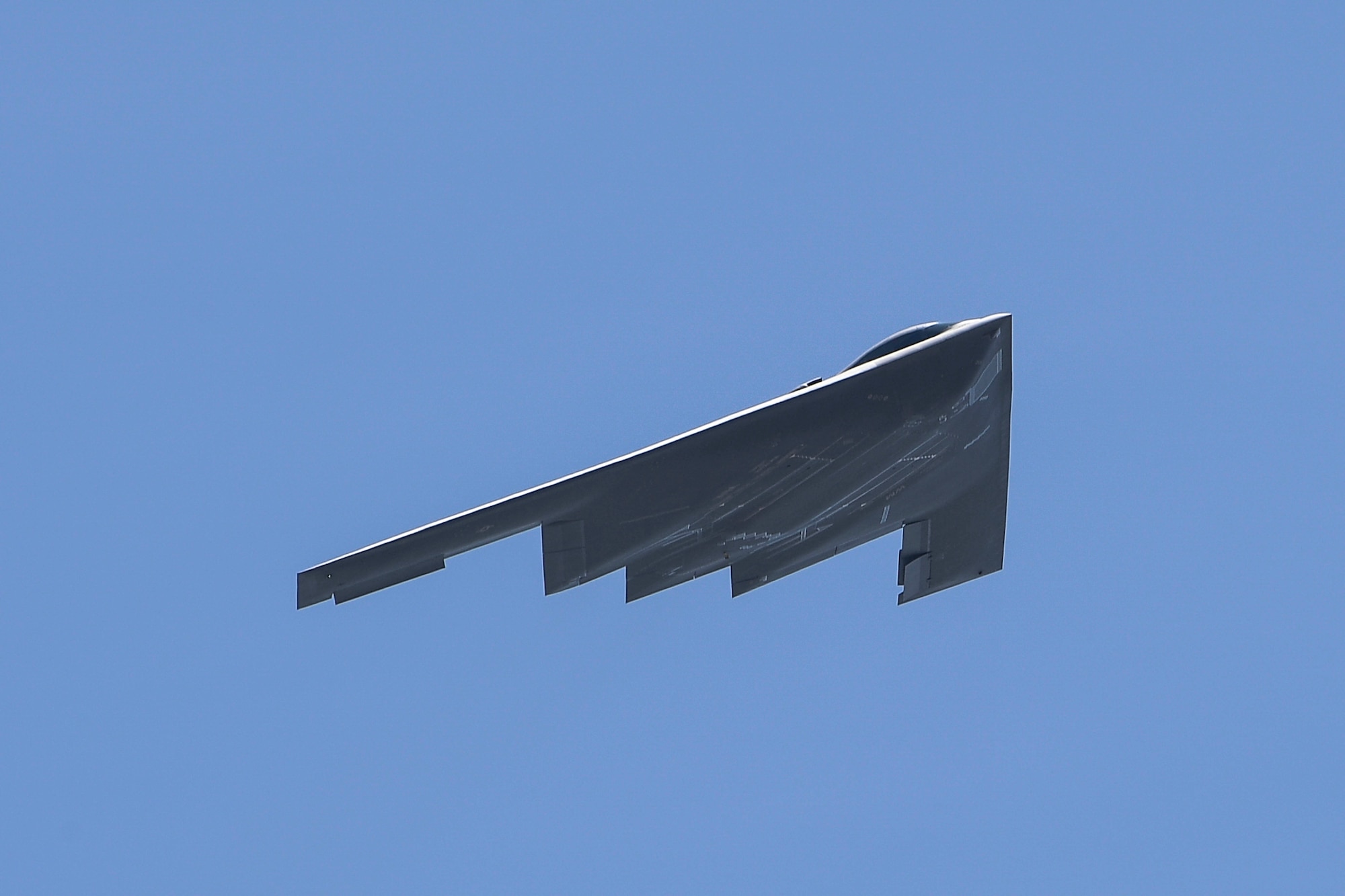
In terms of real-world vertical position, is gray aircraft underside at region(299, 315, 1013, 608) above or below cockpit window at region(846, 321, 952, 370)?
below

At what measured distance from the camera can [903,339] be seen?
3647cm

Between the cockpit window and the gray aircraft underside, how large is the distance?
0.02 m

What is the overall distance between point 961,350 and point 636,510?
6333 millimetres

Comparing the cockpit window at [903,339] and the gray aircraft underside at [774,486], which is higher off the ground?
the cockpit window at [903,339]

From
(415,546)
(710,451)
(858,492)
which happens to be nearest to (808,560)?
(858,492)

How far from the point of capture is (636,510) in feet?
118

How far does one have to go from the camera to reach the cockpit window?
120ft

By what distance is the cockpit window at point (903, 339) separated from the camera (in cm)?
3647

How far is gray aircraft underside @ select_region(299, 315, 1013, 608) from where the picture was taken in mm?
35219

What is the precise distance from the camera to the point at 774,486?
120ft

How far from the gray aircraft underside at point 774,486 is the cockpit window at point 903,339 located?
0.02 meters

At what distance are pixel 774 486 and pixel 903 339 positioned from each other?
3.40 m

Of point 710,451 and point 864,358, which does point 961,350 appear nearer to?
point 864,358

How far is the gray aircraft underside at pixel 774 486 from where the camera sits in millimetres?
35219
